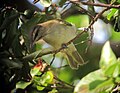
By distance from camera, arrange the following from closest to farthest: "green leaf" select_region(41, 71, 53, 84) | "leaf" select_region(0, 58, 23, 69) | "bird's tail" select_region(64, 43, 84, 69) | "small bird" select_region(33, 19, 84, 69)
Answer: "green leaf" select_region(41, 71, 53, 84) < "leaf" select_region(0, 58, 23, 69) < "bird's tail" select_region(64, 43, 84, 69) < "small bird" select_region(33, 19, 84, 69)

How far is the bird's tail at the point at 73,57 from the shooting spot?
205 cm

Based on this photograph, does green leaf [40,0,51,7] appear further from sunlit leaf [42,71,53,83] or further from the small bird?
the small bird

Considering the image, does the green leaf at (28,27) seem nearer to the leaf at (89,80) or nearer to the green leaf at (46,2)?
the green leaf at (46,2)

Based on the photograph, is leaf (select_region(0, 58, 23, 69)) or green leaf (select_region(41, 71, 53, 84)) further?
leaf (select_region(0, 58, 23, 69))

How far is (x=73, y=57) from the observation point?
7.52 ft

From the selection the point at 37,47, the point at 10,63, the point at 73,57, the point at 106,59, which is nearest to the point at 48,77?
the point at 10,63

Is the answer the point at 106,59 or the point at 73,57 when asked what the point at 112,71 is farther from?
the point at 73,57

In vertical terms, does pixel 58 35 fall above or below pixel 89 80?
below

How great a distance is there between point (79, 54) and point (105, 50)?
129 centimetres

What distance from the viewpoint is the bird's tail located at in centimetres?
205

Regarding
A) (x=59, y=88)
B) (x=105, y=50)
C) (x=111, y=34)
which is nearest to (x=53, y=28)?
(x=111, y=34)

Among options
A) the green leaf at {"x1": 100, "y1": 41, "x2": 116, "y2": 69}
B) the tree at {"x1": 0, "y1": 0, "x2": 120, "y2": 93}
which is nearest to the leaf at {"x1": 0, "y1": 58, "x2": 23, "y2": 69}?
the tree at {"x1": 0, "y1": 0, "x2": 120, "y2": 93}

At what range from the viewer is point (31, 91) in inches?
74.9

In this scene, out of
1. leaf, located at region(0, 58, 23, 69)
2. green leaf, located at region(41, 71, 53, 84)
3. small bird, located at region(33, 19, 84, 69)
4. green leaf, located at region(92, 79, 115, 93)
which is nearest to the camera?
green leaf, located at region(92, 79, 115, 93)
